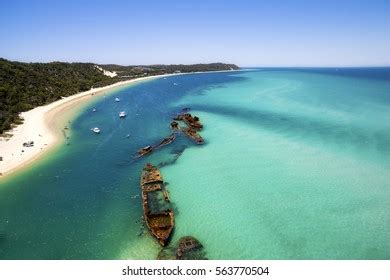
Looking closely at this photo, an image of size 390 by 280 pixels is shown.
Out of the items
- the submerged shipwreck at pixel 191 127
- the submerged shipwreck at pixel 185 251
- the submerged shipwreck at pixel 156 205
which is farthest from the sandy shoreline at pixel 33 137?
the submerged shipwreck at pixel 185 251

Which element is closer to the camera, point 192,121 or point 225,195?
point 225,195

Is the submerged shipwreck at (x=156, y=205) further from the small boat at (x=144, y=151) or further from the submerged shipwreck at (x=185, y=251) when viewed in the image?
the small boat at (x=144, y=151)

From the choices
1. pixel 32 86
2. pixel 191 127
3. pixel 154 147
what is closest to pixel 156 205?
pixel 154 147

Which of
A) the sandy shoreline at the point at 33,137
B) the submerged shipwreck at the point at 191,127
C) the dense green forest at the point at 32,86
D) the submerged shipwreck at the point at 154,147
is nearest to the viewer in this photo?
the sandy shoreline at the point at 33,137

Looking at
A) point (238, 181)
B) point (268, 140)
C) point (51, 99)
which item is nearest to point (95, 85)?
point (51, 99)

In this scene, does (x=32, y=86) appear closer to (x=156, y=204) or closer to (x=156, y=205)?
(x=156, y=204)

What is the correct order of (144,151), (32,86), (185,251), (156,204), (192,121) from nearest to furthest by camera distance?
(185,251), (156,204), (144,151), (192,121), (32,86)
